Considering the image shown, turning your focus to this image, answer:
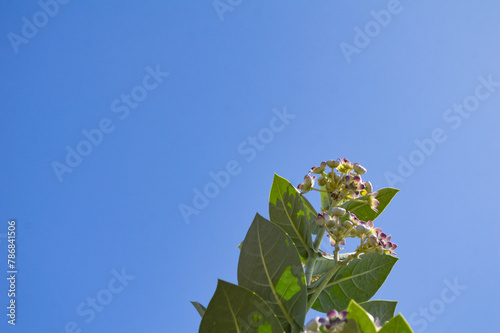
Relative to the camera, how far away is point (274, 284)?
143 cm

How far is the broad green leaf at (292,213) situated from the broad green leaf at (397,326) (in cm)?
62

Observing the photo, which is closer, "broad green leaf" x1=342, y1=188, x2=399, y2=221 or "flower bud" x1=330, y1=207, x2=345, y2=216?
"flower bud" x1=330, y1=207, x2=345, y2=216

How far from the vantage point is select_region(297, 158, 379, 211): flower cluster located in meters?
1.63

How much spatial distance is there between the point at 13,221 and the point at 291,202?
510cm

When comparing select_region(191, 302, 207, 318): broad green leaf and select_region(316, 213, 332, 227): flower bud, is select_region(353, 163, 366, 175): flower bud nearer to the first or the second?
select_region(316, 213, 332, 227): flower bud

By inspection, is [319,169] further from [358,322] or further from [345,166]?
[358,322]

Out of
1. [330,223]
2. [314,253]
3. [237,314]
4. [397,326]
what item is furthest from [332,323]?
[314,253]

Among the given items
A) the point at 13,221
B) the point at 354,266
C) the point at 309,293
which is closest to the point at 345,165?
the point at 354,266

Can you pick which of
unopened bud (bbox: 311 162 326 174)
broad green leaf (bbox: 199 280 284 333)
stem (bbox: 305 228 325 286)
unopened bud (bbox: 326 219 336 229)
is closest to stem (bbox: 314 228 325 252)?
stem (bbox: 305 228 325 286)

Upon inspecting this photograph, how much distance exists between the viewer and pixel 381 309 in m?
1.63

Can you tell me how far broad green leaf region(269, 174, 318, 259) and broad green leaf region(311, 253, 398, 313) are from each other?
8.0 inches

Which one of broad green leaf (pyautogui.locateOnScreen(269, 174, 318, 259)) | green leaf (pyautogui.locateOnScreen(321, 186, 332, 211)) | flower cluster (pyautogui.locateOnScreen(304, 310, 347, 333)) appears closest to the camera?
flower cluster (pyautogui.locateOnScreen(304, 310, 347, 333))

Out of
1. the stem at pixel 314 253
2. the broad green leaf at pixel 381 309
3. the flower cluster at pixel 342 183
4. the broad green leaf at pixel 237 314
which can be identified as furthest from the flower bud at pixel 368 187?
the broad green leaf at pixel 237 314

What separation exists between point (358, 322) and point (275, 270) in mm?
438
